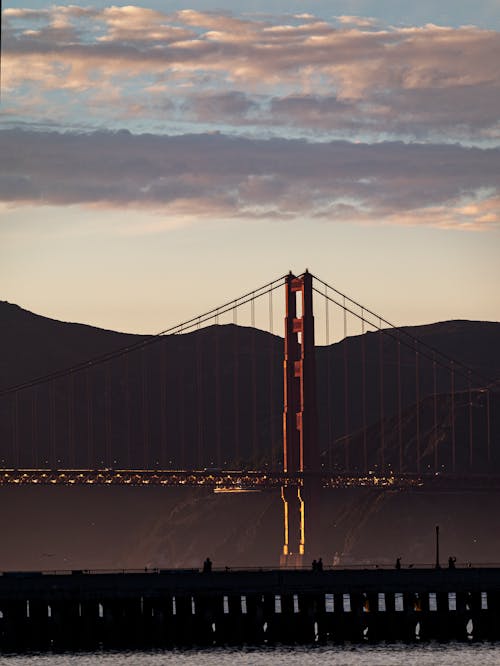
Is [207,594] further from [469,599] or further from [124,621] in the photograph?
[469,599]

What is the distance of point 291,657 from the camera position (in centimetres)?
11681

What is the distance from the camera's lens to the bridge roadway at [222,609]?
11944 centimetres

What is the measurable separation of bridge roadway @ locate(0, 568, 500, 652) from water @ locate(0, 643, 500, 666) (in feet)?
6.98

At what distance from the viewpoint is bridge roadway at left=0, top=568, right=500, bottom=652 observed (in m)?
119

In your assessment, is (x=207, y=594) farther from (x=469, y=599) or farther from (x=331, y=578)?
(x=469, y=599)

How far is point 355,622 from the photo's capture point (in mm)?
122812

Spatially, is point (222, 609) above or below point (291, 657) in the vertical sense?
above

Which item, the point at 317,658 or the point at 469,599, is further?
the point at 469,599

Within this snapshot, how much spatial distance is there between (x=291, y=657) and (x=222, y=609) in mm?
6792

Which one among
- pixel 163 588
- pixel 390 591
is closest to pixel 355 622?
→ pixel 390 591

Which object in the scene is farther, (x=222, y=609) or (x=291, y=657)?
(x=222, y=609)

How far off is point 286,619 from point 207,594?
4.66 m

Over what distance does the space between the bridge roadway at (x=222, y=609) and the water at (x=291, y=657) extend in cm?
213

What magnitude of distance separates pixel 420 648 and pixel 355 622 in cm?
433
